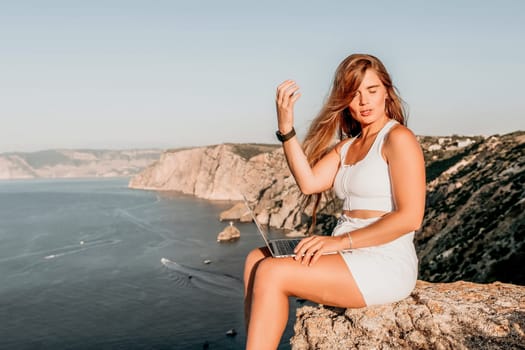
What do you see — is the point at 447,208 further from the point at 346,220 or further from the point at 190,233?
Result: the point at 190,233

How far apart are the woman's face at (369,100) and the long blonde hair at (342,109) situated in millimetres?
53

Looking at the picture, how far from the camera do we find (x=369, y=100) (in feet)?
14.8

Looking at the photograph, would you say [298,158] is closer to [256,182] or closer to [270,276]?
[270,276]

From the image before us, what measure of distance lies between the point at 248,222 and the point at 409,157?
11784cm

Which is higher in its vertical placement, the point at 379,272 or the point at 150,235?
the point at 379,272

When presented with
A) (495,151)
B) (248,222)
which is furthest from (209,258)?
(495,151)

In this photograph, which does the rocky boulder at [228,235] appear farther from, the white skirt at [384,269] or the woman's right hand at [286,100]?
the white skirt at [384,269]

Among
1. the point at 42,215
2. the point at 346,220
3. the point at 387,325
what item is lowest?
the point at 42,215

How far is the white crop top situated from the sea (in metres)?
42.1

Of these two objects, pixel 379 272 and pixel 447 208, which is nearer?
pixel 379 272

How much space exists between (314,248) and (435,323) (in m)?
1.55

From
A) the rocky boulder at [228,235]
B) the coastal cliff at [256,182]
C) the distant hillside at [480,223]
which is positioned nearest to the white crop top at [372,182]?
the distant hillside at [480,223]

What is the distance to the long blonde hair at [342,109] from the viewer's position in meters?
4.36

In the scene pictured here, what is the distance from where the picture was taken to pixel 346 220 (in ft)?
14.5
